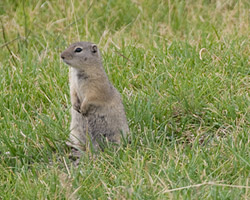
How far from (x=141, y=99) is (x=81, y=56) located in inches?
28.6

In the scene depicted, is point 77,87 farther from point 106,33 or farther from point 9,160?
point 106,33

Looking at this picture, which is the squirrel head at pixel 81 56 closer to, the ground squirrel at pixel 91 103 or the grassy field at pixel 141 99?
the ground squirrel at pixel 91 103

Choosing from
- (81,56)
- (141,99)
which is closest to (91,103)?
(81,56)

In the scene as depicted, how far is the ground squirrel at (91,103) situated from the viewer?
175 inches

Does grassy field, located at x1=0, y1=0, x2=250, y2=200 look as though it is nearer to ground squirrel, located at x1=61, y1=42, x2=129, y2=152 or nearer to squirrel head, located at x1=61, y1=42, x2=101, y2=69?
ground squirrel, located at x1=61, y1=42, x2=129, y2=152

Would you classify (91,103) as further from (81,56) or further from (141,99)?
(141,99)

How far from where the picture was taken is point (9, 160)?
14.4 ft

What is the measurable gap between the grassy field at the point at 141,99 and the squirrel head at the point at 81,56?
0.52 metres

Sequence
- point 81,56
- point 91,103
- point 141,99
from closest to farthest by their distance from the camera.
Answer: point 91,103, point 81,56, point 141,99

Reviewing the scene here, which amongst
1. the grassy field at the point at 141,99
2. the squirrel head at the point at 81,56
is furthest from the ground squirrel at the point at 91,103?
the grassy field at the point at 141,99

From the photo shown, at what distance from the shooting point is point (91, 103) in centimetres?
444

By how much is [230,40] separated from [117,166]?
2.51 meters

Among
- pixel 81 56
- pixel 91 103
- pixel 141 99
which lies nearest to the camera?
pixel 91 103

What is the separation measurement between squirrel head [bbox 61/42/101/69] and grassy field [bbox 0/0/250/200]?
1.71 feet
